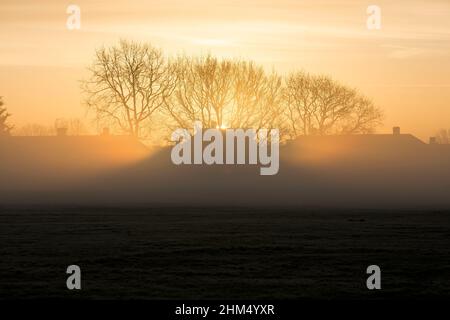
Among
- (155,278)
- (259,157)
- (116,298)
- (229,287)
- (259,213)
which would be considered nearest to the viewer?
(116,298)

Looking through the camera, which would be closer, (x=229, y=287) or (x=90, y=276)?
(x=229, y=287)

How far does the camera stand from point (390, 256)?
2350 cm

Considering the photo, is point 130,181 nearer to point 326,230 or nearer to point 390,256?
point 326,230

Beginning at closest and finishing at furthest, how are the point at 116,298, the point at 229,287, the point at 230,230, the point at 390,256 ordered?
the point at 116,298 < the point at 229,287 < the point at 390,256 < the point at 230,230

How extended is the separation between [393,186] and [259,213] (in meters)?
48.1

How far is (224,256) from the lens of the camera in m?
23.5

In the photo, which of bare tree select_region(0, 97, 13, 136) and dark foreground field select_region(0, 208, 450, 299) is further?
bare tree select_region(0, 97, 13, 136)

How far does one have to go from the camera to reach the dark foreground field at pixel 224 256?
57.6 feet

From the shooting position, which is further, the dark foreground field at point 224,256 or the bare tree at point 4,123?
the bare tree at point 4,123

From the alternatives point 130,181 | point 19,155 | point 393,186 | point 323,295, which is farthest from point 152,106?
point 323,295

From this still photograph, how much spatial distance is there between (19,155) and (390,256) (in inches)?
3216

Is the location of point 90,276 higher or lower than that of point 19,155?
lower

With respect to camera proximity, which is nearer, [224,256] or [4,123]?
[224,256]

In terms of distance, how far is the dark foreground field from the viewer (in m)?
17.5
